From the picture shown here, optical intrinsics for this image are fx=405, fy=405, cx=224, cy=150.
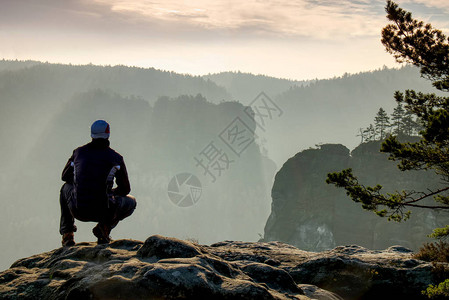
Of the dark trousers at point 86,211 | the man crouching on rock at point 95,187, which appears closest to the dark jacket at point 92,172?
the man crouching on rock at point 95,187

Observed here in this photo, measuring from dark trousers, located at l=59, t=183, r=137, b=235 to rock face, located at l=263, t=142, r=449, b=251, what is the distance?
61.9m

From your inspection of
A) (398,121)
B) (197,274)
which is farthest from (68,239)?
(398,121)

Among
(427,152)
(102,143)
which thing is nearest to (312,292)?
(102,143)

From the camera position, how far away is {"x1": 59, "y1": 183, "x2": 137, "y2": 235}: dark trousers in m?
6.83

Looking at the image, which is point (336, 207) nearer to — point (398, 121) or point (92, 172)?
point (398, 121)

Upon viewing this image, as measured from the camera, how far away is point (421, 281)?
7582mm

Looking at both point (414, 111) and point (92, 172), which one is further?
point (414, 111)

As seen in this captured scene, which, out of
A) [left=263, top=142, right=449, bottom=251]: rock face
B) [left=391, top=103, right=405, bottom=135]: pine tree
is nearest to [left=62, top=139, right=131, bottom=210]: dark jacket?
[left=263, top=142, right=449, bottom=251]: rock face

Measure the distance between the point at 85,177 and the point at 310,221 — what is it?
70807 mm

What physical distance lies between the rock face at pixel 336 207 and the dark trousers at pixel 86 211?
203ft

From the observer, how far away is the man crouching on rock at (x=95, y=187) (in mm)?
6723

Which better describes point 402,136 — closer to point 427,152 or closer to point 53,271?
point 427,152

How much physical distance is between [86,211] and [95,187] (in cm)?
43

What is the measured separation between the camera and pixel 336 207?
72.6 metres
